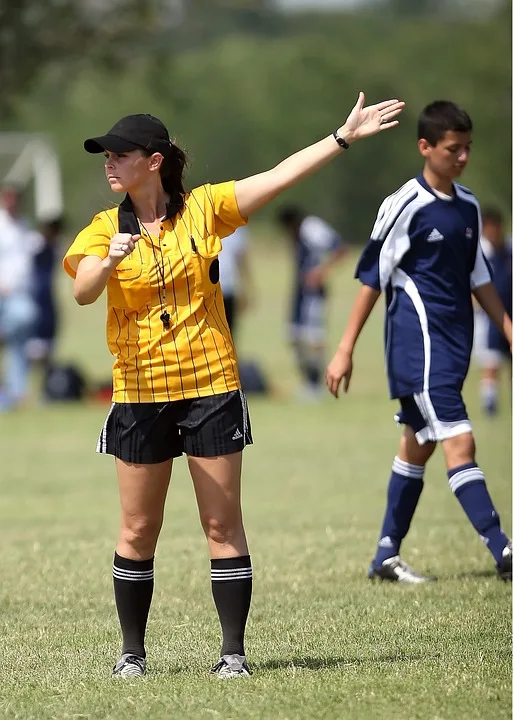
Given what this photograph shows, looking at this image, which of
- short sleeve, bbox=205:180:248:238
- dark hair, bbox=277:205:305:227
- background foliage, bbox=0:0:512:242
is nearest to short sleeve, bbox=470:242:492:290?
short sleeve, bbox=205:180:248:238

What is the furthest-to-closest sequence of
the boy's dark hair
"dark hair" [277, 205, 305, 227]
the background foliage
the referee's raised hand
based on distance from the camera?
1. the background foliage
2. "dark hair" [277, 205, 305, 227]
3. the boy's dark hair
4. the referee's raised hand

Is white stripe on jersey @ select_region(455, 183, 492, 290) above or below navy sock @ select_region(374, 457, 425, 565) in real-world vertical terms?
above

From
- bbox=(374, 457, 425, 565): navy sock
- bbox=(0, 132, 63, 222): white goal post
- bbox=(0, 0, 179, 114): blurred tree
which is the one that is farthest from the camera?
bbox=(0, 132, 63, 222): white goal post

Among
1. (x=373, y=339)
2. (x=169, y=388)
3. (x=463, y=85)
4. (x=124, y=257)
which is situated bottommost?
(x=373, y=339)

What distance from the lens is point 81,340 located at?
1185 inches

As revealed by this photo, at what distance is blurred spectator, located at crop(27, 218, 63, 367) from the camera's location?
59.0 ft

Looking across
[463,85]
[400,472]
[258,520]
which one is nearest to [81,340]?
[258,520]

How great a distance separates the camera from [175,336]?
5.11 meters

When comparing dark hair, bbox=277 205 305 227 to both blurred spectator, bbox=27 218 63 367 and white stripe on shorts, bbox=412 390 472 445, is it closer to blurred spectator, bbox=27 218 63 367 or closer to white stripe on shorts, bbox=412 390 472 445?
blurred spectator, bbox=27 218 63 367

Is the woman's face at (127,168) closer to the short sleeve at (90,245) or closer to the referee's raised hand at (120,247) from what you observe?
the short sleeve at (90,245)

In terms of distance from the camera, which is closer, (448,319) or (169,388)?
(169,388)

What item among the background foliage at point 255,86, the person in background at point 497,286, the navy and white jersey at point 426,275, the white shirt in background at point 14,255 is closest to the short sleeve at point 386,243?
the navy and white jersey at point 426,275

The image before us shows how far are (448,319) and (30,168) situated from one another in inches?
1173

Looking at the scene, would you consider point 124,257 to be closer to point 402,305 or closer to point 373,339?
point 402,305
